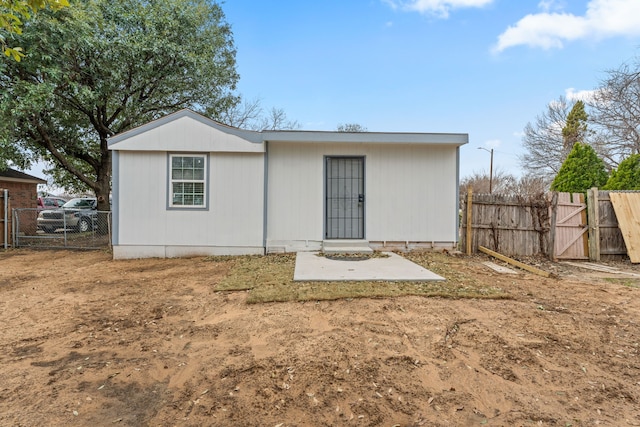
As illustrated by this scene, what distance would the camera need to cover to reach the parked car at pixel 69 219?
32.1ft

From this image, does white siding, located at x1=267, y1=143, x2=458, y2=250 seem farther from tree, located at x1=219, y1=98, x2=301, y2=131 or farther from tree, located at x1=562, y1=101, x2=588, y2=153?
tree, located at x1=562, y1=101, x2=588, y2=153

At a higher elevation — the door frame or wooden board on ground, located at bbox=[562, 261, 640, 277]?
the door frame

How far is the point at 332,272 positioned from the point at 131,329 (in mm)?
2789

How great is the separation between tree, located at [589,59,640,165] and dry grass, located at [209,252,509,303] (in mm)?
13939

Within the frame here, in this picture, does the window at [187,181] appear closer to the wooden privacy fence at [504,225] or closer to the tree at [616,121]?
the wooden privacy fence at [504,225]

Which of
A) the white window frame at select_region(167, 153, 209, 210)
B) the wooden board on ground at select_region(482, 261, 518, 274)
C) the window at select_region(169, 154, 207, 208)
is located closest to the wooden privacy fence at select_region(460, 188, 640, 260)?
the wooden board on ground at select_region(482, 261, 518, 274)

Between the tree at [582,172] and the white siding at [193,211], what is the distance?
29.4ft

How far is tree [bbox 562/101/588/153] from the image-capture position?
19.5 m

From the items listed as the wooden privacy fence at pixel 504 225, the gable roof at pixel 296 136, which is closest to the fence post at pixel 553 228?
the wooden privacy fence at pixel 504 225

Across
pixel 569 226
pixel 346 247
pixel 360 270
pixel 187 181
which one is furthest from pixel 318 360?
pixel 569 226

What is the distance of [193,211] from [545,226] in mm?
7645

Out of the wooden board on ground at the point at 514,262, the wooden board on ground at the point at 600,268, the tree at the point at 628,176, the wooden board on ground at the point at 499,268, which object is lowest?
the wooden board on ground at the point at 600,268

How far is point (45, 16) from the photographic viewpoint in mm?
8586

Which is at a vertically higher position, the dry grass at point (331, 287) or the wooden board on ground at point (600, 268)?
the dry grass at point (331, 287)
